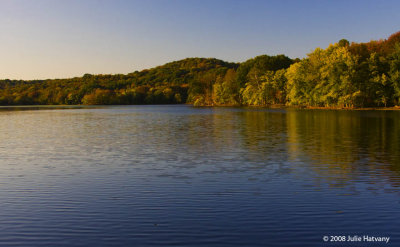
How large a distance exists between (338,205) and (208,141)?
19.7 meters

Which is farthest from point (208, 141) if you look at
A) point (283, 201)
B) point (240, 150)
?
point (283, 201)

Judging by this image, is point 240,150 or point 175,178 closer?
point 175,178

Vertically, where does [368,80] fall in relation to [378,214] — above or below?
above

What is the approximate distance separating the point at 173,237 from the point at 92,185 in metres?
7.06

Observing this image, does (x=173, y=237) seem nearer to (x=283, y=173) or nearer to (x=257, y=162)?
(x=283, y=173)

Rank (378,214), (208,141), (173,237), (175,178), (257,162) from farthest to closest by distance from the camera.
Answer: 1. (208,141)
2. (257,162)
3. (175,178)
4. (378,214)
5. (173,237)

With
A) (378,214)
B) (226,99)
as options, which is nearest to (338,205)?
(378,214)

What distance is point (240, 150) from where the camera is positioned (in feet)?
83.7

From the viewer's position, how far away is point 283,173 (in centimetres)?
A: 1717

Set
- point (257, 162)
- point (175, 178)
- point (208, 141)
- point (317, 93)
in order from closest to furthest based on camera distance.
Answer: point (175, 178)
point (257, 162)
point (208, 141)
point (317, 93)

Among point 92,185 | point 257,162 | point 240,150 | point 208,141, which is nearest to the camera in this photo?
point 92,185

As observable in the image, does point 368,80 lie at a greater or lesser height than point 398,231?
greater

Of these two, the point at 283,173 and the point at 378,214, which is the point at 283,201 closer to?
the point at 378,214

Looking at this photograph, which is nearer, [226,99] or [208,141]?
[208,141]
